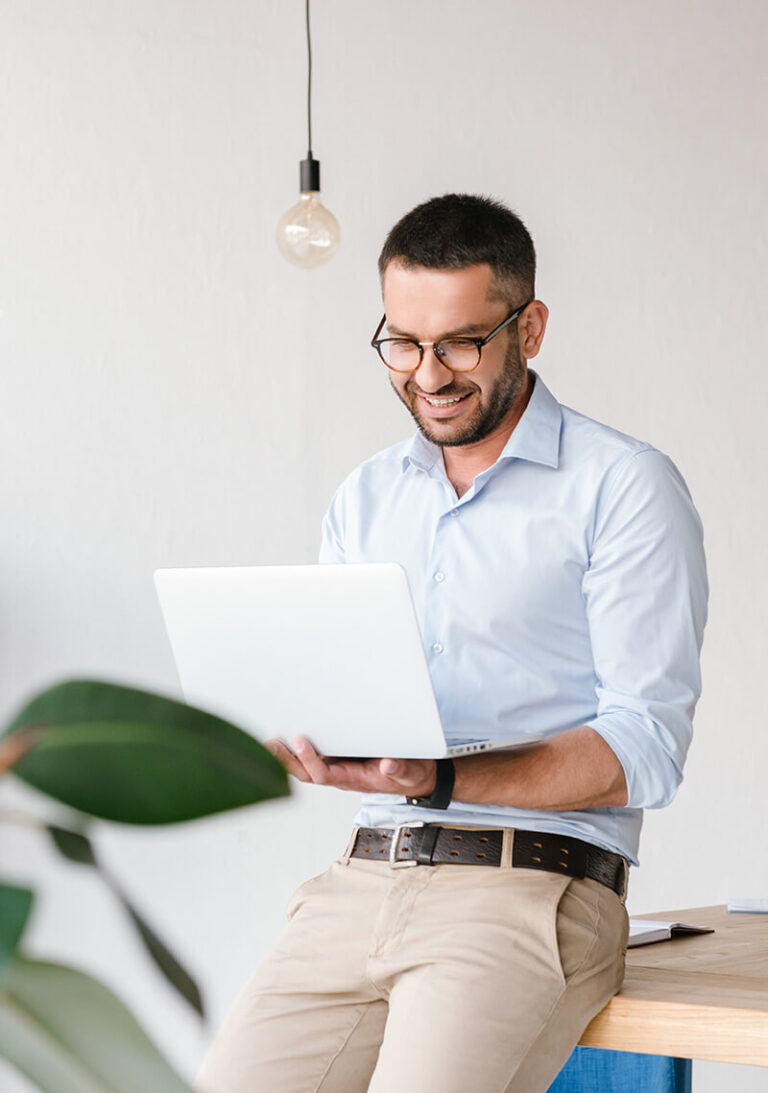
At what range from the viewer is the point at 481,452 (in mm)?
1840

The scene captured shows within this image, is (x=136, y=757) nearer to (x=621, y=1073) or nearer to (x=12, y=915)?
(x=12, y=915)

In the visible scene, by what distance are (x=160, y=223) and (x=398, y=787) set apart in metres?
2.15

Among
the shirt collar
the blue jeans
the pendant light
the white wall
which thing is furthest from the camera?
the white wall

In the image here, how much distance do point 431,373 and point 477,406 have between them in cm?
8

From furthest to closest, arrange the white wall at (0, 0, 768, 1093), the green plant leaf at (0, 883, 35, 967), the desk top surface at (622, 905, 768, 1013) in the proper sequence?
the white wall at (0, 0, 768, 1093) < the desk top surface at (622, 905, 768, 1013) < the green plant leaf at (0, 883, 35, 967)

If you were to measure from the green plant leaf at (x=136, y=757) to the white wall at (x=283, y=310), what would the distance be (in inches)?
108

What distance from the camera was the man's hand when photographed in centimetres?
147

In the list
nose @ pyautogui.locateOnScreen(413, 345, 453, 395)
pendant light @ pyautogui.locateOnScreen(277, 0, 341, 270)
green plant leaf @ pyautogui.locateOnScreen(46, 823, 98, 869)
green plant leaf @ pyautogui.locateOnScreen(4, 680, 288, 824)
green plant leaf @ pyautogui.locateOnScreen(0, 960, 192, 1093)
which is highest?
green plant leaf @ pyautogui.locateOnScreen(4, 680, 288, 824)

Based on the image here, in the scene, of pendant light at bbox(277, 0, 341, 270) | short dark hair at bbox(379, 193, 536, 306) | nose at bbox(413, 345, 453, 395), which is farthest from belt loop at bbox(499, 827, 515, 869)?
pendant light at bbox(277, 0, 341, 270)

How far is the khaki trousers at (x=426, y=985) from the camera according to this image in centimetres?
143

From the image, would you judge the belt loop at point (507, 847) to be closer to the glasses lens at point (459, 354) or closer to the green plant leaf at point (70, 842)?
the glasses lens at point (459, 354)

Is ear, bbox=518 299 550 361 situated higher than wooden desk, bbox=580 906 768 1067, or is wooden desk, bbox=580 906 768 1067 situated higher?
ear, bbox=518 299 550 361

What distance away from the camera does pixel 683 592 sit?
163 cm

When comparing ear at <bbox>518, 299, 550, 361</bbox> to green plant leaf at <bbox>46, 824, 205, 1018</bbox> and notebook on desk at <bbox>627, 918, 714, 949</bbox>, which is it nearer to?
notebook on desk at <bbox>627, 918, 714, 949</bbox>
